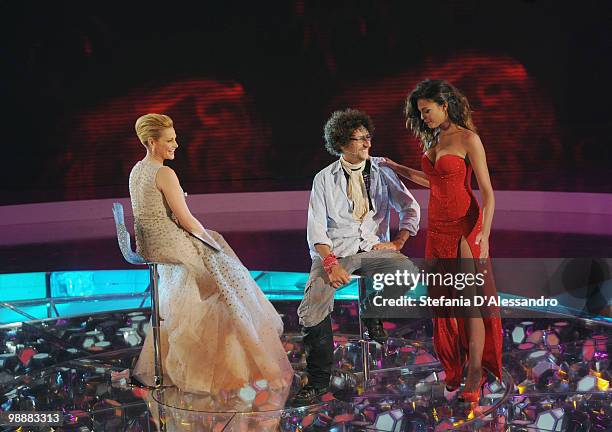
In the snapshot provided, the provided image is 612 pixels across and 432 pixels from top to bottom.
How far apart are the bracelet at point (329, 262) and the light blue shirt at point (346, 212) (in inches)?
4.0

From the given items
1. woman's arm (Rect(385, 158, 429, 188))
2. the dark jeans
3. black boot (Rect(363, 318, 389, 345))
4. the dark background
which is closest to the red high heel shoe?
the dark jeans

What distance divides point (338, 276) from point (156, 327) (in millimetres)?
860

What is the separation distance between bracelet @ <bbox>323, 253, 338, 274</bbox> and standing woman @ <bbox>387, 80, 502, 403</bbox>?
385mm

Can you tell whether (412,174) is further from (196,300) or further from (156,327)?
(156,327)

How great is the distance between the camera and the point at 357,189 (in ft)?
11.7

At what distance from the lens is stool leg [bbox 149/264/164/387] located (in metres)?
3.52

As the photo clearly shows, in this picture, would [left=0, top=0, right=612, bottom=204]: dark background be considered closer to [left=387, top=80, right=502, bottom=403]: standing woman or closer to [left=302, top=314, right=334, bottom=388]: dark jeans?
[left=387, top=80, right=502, bottom=403]: standing woman

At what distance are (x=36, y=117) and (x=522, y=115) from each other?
641 cm

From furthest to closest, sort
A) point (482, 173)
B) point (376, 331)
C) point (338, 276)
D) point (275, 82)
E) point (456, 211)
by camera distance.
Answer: point (275, 82) < point (376, 331) < point (338, 276) < point (456, 211) < point (482, 173)

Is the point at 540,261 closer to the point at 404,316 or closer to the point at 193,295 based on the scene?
the point at 404,316

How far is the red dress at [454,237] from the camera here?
10.3ft

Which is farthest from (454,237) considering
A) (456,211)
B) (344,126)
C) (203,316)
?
(203,316)

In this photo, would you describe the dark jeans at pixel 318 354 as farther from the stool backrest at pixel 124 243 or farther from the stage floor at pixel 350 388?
the stool backrest at pixel 124 243

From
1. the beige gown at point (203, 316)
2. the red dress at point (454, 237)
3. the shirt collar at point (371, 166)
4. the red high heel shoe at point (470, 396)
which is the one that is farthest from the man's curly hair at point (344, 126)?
the red high heel shoe at point (470, 396)
